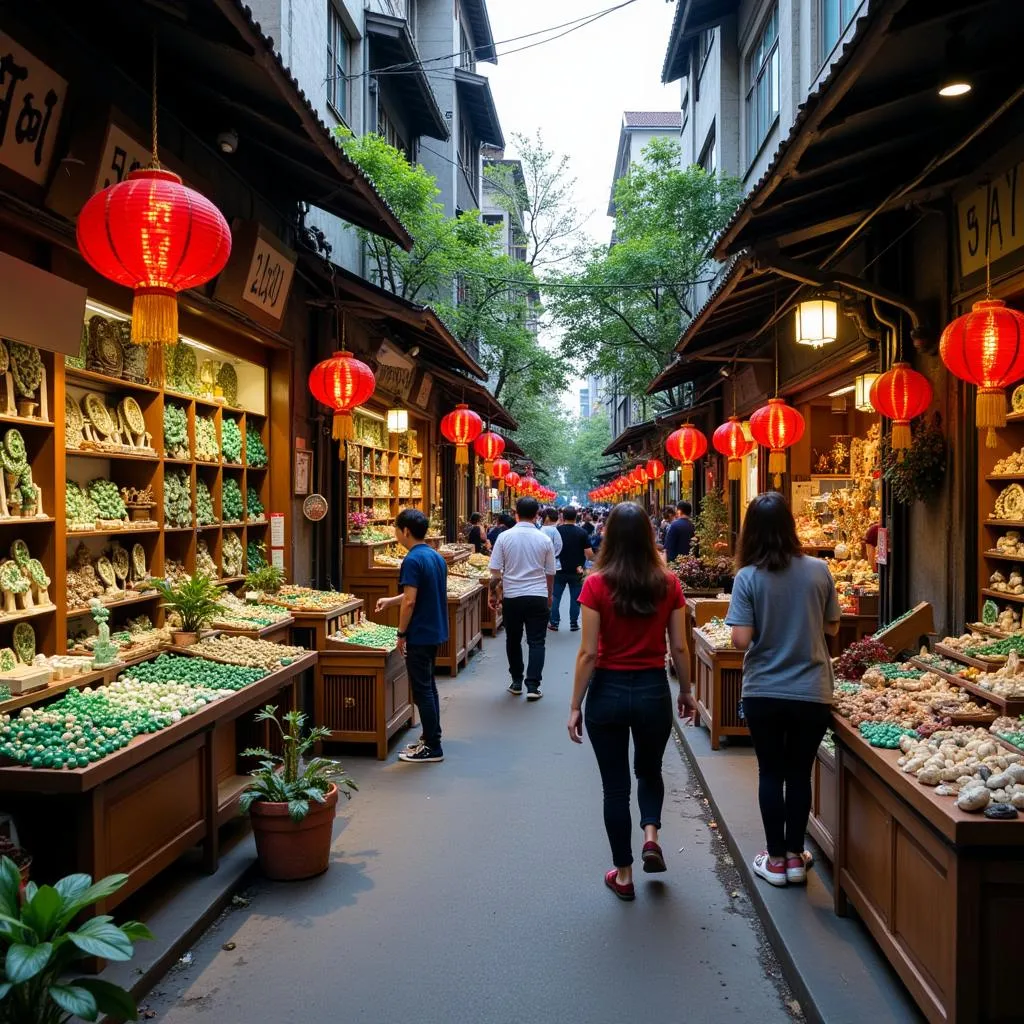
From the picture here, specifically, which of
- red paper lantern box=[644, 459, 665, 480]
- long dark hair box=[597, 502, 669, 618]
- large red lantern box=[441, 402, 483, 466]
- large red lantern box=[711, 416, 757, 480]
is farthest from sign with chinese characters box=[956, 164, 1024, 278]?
red paper lantern box=[644, 459, 665, 480]

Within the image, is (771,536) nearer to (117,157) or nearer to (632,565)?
(632,565)

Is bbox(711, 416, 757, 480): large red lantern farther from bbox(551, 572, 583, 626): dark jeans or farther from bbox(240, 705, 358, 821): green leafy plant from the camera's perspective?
bbox(240, 705, 358, 821): green leafy plant

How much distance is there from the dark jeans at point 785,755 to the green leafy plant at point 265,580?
16.8 ft

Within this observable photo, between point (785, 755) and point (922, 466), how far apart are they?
10.8 ft

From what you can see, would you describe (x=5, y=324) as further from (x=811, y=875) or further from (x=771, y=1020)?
(x=811, y=875)

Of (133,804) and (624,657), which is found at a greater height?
(624,657)

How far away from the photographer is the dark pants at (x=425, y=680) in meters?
7.27

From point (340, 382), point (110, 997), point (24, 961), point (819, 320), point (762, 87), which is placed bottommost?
point (110, 997)

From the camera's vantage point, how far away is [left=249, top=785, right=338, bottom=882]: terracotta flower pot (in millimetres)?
4953

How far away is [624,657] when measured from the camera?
4680 mm

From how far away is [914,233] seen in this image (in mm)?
7445

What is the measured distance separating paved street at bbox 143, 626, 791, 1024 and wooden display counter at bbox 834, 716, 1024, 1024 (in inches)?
24.9

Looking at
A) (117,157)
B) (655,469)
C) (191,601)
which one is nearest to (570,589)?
(191,601)

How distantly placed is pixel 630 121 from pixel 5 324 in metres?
51.1
